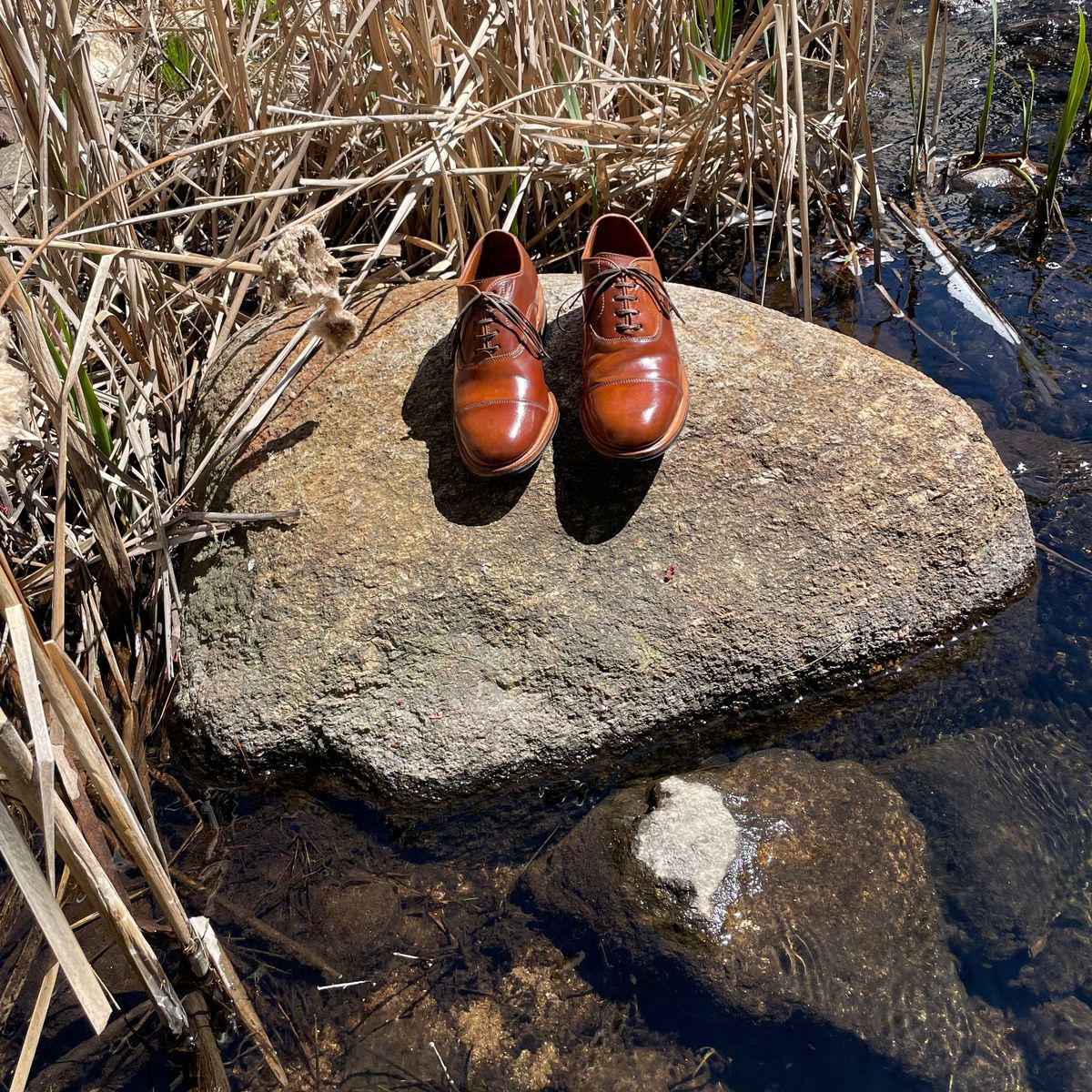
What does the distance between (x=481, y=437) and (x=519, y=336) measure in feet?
1.08

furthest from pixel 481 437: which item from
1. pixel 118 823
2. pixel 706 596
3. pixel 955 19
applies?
→ pixel 955 19

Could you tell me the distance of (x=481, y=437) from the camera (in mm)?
2418

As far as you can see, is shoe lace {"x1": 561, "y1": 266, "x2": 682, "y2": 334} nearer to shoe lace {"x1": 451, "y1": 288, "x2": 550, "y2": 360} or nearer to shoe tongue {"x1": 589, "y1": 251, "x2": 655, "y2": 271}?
shoe tongue {"x1": 589, "y1": 251, "x2": 655, "y2": 271}

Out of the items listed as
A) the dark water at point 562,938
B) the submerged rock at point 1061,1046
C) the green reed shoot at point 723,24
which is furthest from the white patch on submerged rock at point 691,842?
the green reed shoot at point 723,24

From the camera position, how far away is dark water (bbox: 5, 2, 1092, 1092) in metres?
1.86

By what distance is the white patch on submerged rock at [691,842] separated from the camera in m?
2.01

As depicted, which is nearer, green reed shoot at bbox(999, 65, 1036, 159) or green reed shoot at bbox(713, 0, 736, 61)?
green reed shoot at bbox(713, 0, 736, 61)

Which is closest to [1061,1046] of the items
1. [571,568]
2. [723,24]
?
[571,568]

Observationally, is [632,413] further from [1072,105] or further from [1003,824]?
[1072,105]

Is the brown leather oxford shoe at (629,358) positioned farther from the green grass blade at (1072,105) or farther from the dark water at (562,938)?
the green grass blade at (1072,105)

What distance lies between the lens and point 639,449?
2404 millimetres

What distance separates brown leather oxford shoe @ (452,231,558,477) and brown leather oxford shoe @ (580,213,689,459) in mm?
137

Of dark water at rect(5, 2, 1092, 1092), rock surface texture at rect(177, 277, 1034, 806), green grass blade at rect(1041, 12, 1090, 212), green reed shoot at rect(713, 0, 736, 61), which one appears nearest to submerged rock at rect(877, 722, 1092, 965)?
dark water at rect(5, 2, 1092, 1092)

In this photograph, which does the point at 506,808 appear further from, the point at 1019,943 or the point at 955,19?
the point at 955,19
